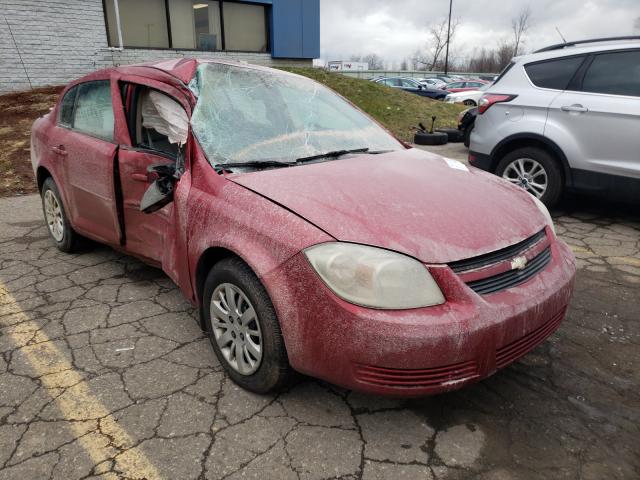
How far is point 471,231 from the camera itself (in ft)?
6.87

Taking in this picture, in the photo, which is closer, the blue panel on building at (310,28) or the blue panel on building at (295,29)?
the blue panel on building at (295,29)

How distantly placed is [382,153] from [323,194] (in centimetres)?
95

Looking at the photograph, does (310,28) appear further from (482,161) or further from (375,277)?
(375,277)

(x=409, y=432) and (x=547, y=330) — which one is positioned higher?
(x=547, y=330)

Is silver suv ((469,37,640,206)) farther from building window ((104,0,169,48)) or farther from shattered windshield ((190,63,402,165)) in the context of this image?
Result: building window ((104,0,169,48))

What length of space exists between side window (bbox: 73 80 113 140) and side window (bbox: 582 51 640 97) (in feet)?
14.9

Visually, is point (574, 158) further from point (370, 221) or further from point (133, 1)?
point (133, 1)

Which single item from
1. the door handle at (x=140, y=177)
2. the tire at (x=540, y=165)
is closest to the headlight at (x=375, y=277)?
the door handle at (x=140, y=177)

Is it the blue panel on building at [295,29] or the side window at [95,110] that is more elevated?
the blue panel on building at [295,29]

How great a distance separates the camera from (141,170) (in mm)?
3096

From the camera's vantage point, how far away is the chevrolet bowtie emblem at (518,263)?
211 centimetres

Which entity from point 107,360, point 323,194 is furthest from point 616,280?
point 107,360

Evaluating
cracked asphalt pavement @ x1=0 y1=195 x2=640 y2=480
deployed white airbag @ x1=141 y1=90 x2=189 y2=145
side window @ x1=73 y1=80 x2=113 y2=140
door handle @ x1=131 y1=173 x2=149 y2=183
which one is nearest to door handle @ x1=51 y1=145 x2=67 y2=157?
side window @ x1=73 y1=80 x2=113 y2=140

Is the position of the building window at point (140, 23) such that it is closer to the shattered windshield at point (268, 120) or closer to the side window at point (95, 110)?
the side window at point (95, 110)
